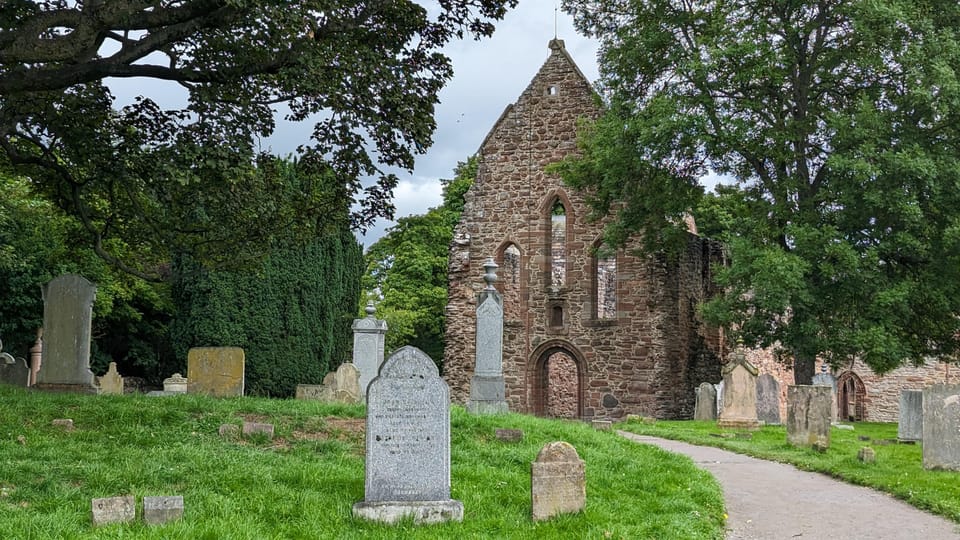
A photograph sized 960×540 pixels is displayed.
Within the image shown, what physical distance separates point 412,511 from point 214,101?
5868mm

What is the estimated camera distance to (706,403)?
72.9ft

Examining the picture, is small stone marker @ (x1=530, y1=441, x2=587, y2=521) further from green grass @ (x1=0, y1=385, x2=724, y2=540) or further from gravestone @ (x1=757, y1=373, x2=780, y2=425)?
gravestone @ (x1=757, y1=373, x2=780, y2=425)

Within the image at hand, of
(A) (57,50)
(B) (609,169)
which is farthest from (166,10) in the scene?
(B) (609,169)

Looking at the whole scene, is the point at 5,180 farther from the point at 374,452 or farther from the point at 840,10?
the point at 840,10

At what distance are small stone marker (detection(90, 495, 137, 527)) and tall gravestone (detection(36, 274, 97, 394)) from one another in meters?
8.21

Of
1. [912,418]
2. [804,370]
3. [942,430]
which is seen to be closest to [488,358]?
[942,430]

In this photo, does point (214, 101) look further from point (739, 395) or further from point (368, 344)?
point (739, 395)

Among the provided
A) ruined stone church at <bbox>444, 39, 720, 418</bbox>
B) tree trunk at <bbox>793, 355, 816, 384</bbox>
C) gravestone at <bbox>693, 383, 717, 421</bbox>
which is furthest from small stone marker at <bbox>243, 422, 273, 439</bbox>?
ruined stone church at <bbox>444, 39, 720, 418</bbox>

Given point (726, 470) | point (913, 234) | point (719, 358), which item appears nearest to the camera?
point (726, 470)

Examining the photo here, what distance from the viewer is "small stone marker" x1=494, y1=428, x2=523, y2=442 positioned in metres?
10.6

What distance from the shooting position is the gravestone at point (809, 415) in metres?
13.8

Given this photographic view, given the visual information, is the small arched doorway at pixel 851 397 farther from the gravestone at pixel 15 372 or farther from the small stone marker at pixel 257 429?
the small stone marker at pixel 257 429

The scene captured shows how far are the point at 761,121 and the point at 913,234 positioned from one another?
14.5 feet

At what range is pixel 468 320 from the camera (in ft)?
83.0
